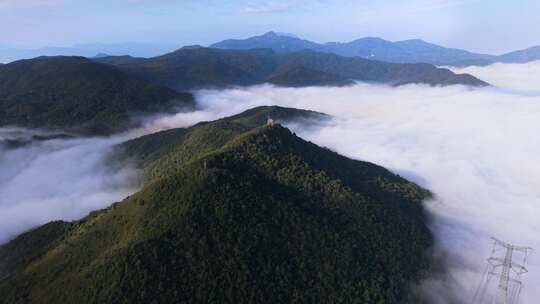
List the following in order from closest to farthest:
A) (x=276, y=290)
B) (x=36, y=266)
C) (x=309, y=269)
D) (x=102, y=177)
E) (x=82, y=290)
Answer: (x=82, y=290) → (x=276, y=290) → (x=309, y=269) → (x=36, y=266) → (x=102, y=177)

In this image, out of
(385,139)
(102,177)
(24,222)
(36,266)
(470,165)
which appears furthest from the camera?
(385,139)

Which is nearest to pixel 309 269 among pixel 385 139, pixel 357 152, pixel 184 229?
pixel 184 229

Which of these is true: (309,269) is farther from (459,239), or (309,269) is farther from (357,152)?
(357,152)

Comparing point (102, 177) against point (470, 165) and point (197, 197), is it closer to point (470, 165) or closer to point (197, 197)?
point (197, 197)

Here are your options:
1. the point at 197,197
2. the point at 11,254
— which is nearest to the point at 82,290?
the point at 197,197

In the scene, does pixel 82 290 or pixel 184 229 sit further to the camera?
pixel 184 229

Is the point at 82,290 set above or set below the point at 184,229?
below
